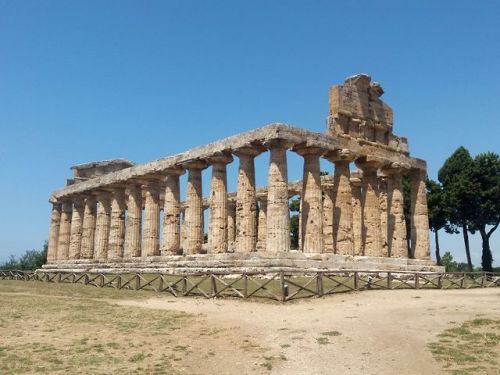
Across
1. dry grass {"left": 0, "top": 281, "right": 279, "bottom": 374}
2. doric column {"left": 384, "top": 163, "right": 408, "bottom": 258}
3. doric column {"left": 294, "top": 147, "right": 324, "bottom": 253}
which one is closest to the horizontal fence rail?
doric column {"left": 294, "top": 147, "right": 324, "bottom": 253}

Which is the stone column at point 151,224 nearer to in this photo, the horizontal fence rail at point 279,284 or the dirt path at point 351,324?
the horizontal fence rail at point 279,284

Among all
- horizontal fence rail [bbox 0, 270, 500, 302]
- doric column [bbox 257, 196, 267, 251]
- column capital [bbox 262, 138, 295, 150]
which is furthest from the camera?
doric column [bbox 257, 196, 267, 251]

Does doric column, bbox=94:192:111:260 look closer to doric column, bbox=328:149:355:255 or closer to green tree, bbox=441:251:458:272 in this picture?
doric column, bbox=328:149:355:255

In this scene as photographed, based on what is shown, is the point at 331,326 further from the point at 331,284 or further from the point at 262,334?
the point at 331,284

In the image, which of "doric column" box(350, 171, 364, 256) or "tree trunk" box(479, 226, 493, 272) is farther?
"tree trunk" box(479, 226, 493, 272)

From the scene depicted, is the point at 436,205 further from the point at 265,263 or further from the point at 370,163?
the point at 265,263

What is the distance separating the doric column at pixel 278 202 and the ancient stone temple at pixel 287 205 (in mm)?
60

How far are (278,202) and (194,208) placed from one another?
955 centimetres

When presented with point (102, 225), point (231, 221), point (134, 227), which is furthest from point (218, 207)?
point (102, 225)

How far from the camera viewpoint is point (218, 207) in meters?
34.7

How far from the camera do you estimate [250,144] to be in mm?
31625

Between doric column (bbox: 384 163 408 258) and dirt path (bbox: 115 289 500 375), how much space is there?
13.5m

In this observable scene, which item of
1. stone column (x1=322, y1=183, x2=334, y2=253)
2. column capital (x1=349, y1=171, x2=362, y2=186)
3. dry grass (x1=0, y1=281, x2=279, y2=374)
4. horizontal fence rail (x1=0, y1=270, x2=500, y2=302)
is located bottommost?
dry grass (x1=0, y1=281, x2=279, y2=374)

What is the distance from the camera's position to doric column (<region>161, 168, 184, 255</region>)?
1526 inches
